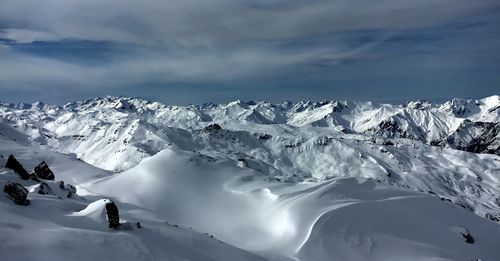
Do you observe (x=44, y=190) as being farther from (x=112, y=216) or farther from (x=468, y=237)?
(x=468, y=237)

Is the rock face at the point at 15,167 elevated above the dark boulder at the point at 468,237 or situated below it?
above

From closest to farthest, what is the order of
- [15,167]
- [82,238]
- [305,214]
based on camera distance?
[82,238]
[15,167]
[305,214]

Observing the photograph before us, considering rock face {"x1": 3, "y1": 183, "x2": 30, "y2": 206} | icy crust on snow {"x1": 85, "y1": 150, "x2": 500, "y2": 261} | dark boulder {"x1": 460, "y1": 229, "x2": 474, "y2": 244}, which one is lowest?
dark boulder {"x1": 460, "y1": 229, "x2": 474, "y2": 244}

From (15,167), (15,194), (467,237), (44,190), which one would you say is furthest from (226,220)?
(15,194)

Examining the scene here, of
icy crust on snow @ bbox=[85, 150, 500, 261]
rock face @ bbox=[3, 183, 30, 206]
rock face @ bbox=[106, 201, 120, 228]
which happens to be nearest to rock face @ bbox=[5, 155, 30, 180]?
rock face @ bbox=[3, 183, 30, 206]

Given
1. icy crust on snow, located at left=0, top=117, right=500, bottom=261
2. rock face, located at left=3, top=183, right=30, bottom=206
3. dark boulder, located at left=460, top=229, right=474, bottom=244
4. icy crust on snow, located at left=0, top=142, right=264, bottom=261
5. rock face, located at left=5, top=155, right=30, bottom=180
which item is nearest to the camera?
icy crust on snow, located at left=0, top=142, right=264, bottom=261

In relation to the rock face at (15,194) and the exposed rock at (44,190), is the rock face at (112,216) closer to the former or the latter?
the rock face at (15,194)

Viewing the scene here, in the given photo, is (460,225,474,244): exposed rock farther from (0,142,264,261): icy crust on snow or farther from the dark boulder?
(0,142,264,261): icy crust on snow

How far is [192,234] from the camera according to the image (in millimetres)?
46375

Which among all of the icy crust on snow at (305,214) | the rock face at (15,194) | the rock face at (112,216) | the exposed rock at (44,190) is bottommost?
the icy crust on snow at (305,214)

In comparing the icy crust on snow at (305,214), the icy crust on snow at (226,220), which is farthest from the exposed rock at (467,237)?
the icy crust on snow at (305,214)

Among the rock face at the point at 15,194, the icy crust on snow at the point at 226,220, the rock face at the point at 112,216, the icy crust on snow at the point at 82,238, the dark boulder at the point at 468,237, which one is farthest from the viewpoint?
the dark boulder at the point at 468,237

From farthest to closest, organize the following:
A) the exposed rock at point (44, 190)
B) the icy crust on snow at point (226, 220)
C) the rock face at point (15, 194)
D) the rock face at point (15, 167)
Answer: the rock face at point (15, 167) → the exposed rock at point (44, 190) → the rock face at point (15, 194) → the icy crust on snow at point (226, 220)

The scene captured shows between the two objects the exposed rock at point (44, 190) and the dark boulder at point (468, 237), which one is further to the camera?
the dark boulder at point (468, 237)
